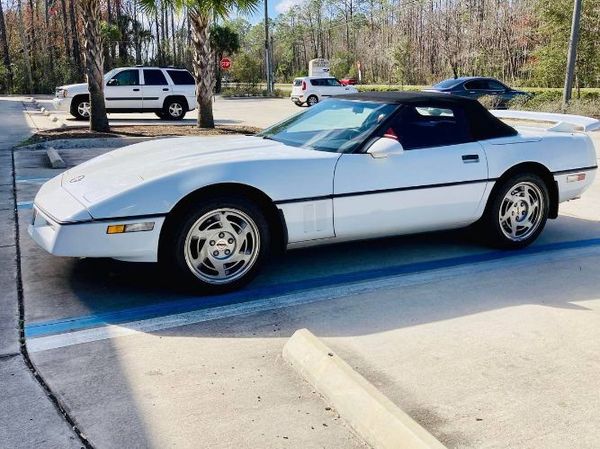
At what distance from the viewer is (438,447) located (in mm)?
2271

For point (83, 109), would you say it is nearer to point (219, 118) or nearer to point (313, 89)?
point (219, 118)

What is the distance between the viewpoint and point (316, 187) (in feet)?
14.1

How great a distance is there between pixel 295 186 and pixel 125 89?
17258mm

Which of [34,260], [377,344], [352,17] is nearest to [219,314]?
[377,344]

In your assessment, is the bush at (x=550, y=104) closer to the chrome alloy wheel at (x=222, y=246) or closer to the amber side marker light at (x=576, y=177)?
the amber side marker light at (x=576, y=177)

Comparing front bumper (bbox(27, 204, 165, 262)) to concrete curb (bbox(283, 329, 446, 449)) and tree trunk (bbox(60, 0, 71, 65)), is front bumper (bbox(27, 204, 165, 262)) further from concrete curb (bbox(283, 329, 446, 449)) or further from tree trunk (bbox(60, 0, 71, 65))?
tree trunk (bbox(60, 0, 71, 65))

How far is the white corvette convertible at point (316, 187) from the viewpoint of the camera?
3.90 m

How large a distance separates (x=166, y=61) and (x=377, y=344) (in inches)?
2091

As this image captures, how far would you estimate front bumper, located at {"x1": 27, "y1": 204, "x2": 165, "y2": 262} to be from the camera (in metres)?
3.77

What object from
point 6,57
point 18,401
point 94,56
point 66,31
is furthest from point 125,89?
point 66,31

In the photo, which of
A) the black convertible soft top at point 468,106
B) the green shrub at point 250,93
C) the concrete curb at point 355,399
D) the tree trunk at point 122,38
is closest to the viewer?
the concrete curb at point 355,399

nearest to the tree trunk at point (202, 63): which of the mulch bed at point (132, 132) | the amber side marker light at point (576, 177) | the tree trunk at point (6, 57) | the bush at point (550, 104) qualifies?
the mulch bed at point (132, 132)

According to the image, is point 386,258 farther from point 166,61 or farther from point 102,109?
point 166,61

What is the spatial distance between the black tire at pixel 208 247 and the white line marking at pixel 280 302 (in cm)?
22
